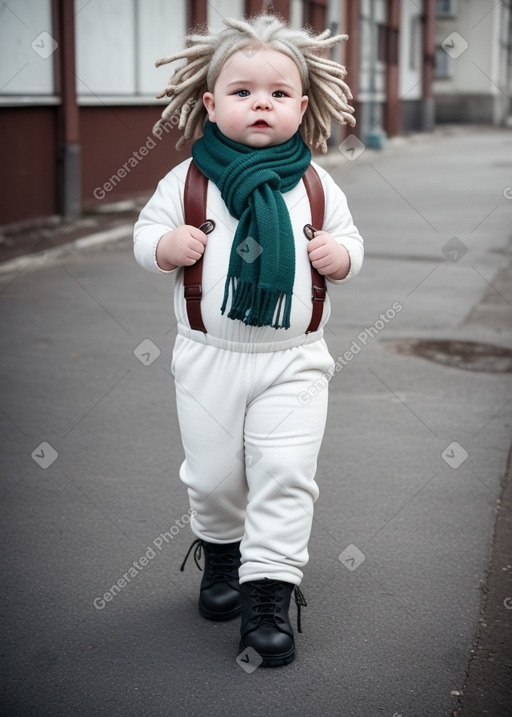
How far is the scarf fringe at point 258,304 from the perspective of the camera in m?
2.96

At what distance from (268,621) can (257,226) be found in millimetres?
1189

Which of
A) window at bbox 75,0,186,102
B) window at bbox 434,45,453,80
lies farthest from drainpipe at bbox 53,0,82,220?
window at bbox 434,45,453,80

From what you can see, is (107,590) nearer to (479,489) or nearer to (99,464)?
(99,464)

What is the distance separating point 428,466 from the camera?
15.6ft

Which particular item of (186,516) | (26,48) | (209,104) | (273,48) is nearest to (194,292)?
(209,104)

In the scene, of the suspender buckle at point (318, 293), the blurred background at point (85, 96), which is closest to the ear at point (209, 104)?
the suspender buckle at point (318, 293)

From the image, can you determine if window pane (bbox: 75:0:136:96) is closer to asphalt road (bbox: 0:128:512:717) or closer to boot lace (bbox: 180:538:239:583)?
asphalt road (bbox: 0:128:512:717)

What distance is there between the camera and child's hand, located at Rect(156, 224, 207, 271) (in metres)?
2.98

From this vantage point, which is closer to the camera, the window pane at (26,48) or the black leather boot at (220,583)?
the black leather boot at (220,583)

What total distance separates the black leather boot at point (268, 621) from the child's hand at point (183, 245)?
0.99 m

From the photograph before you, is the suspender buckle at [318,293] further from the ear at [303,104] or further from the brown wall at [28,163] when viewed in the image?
the brown wall at [28,163]

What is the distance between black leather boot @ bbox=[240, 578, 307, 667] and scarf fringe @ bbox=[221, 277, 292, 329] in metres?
0.79

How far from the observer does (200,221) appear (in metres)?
3.05

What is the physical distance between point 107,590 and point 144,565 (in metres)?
0.23
